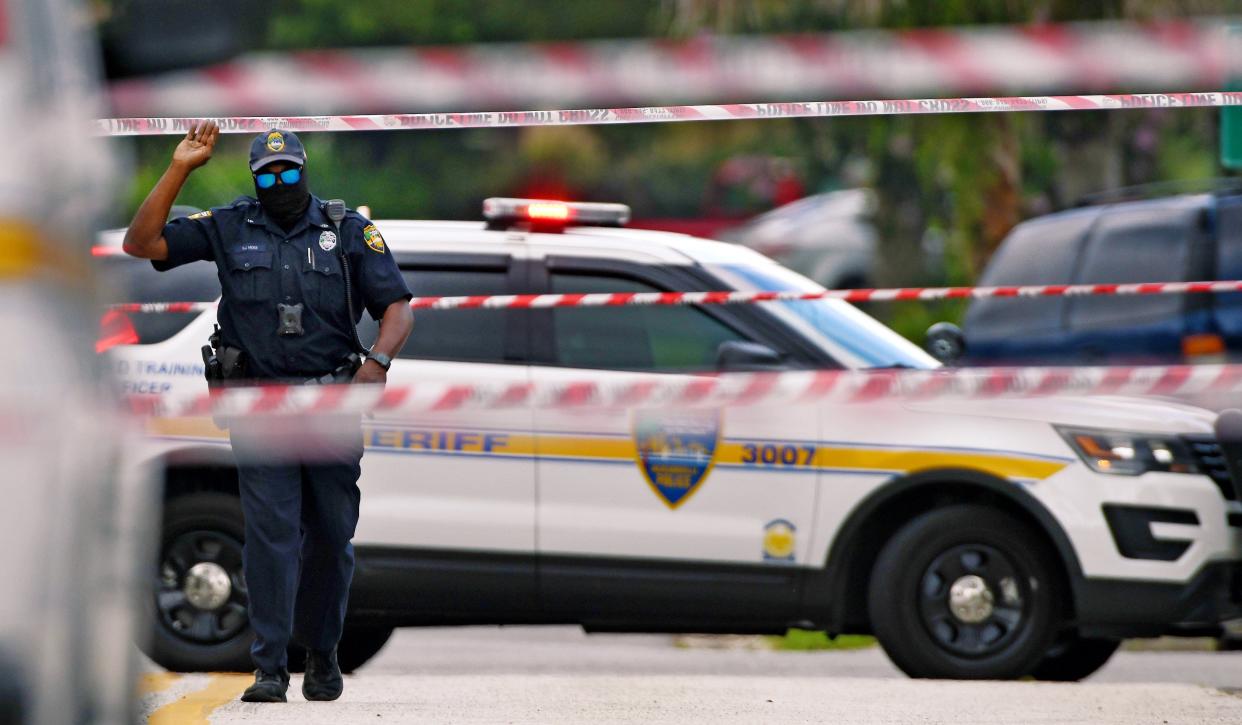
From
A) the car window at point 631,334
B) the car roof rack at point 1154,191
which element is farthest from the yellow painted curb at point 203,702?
the car roof rack at point 1154,191

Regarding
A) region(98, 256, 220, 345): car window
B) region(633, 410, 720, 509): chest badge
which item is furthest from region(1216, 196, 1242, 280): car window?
region(98, 256, 220, 345): car window

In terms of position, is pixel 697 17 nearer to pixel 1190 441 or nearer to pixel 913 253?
pixel 913 253

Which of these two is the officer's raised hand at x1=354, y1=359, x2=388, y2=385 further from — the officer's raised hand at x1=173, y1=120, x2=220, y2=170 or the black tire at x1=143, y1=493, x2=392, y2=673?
the black tire at x1=143, y1=493, x2=392, y2=673

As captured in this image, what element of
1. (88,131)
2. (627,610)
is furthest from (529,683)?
(88,131)

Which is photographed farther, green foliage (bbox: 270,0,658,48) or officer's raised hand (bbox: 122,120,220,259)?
green foliage (bbox: 270,0,658,48)

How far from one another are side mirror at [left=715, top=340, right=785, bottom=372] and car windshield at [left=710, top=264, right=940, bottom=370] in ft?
0.41

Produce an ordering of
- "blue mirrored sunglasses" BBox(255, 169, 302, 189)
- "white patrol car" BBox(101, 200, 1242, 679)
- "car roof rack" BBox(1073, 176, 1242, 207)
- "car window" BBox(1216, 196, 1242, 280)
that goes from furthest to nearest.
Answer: "car roof rack" BBox(1073, 176, 1242, 207)
"car window" BBox(1216, 196, 1242, 280)
"white patrol car" BBox(101, 200, 1242, 679)
"blue mirrored sunglasses" BBox(255, 169, 302, 189)

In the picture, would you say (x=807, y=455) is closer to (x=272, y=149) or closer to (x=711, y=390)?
(x=711, y=390)

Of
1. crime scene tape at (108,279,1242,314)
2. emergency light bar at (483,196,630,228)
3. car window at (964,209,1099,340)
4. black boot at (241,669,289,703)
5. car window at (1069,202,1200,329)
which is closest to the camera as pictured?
black boot at (241,669,289,703)

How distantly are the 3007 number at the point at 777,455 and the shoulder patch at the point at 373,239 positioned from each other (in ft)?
5.22

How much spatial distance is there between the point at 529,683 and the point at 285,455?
3.94 feet

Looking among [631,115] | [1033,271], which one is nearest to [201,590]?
[631,115]

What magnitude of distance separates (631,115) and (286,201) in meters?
1.05

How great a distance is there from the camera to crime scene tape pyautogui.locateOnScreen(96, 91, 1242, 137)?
6.12 metres
